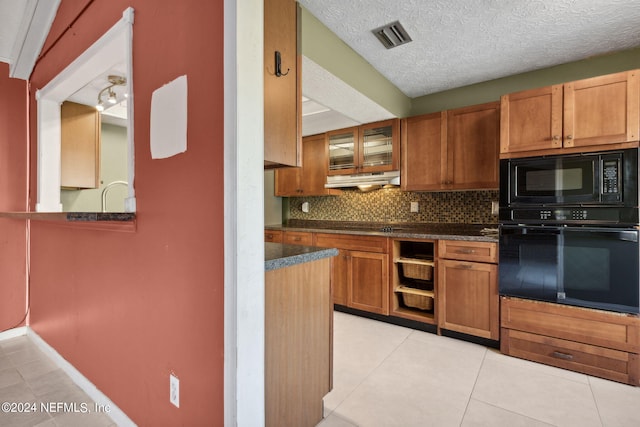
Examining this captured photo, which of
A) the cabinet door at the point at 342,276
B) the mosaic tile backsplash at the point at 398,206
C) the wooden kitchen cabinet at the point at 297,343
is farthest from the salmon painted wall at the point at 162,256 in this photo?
the mosaic tile backsplash at the point at 398,206

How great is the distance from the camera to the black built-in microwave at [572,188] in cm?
200

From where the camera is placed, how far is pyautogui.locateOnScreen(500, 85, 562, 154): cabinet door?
2.23 metres

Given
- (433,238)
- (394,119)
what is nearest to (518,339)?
(433,238)

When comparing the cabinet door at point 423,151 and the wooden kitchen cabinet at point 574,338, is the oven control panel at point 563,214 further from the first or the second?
the cabinet door at point 423,151

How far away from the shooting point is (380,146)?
11.3ft

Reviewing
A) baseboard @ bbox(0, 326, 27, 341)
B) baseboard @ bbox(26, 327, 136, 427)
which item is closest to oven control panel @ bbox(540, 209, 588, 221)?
baseboard @ bbox(26, 327, 136, 427)

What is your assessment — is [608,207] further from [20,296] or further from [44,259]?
[20,296]

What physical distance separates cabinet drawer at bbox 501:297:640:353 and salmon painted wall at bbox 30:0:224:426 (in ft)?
7.52

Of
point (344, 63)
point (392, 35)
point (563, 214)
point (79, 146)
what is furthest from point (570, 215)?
point (79, 146)

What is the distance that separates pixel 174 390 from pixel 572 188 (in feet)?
8.97

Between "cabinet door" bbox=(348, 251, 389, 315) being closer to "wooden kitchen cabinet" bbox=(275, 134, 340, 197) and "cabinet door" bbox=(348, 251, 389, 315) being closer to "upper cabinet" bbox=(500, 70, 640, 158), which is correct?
"wooden kitchen cabinet" bbox=(275, 134, 340, 197)

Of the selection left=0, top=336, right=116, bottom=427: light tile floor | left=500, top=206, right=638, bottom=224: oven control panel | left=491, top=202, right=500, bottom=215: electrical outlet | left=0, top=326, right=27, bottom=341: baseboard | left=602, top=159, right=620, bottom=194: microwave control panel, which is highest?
left=602, top=159, right=620, bottom=194: microwave control panel

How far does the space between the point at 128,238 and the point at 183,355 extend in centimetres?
66

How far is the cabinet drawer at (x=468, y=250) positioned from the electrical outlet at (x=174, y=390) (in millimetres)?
2265
